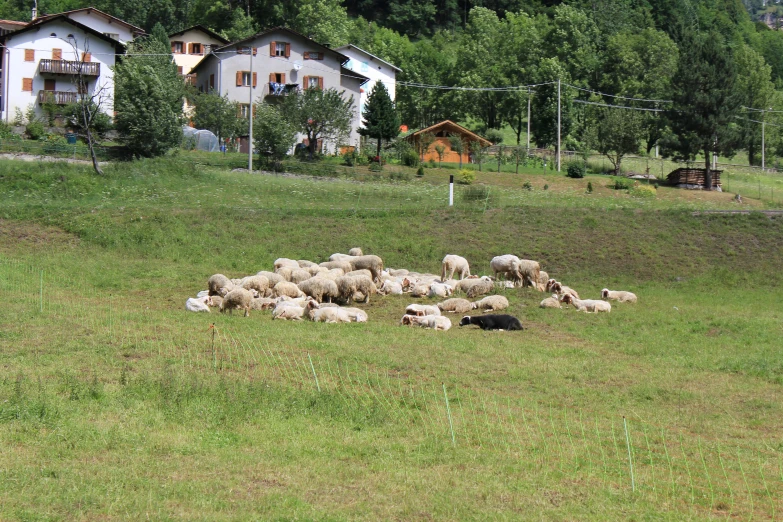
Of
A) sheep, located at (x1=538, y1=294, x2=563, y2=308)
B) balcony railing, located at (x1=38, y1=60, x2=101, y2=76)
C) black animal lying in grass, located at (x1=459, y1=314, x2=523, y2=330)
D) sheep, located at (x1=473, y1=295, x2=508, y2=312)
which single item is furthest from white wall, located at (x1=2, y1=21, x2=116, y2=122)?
black animal lying in grass, located at (x1=459, y1=314, x2=523, y2=330)

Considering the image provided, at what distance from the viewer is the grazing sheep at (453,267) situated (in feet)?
91.1

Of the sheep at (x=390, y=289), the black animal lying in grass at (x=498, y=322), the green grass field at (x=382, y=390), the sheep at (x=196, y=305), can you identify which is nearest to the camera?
the green grass field at (x=382, y=390)

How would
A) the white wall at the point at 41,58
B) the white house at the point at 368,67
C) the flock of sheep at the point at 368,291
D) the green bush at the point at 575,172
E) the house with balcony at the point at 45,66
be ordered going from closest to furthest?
the flock of sheep at the point at 368,291 < the green bush at the point at 575,172 < the house with balcony at the point at 45,66 < the white wall at the point at 41,58 < the white house at the point at 368,67

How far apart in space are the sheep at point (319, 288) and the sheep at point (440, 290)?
300cm

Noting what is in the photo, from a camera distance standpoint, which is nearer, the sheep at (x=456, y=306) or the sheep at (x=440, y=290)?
the sheep at (x=456, y=306)

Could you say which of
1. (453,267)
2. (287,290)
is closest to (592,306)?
(453,267)

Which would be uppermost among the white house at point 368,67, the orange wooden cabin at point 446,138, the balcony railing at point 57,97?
the white house at point 368,67

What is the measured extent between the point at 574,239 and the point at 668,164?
52.0 m

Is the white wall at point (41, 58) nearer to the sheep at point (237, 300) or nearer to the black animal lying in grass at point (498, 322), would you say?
the sheep at point (237, 300)

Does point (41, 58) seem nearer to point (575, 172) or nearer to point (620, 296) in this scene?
point (575, 172)

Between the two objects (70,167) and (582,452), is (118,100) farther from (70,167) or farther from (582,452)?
(582,452)

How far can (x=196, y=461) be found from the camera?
1059 centimetres

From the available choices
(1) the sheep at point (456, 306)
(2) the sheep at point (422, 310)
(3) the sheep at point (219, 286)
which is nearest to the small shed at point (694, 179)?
(1) the sheep at point (456, 306)

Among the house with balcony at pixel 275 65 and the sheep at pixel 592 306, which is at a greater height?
the house with balcony at pixel 275 65
